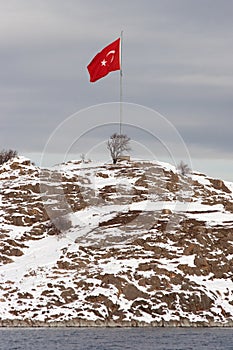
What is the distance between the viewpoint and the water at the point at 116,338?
69500 millimetres

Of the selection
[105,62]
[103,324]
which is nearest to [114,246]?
[103,324]

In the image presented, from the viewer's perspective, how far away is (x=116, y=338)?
76.1 m

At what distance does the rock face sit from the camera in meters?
90.5

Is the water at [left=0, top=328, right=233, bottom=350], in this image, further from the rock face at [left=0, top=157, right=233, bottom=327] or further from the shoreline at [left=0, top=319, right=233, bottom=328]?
the rock face at [left=0, top=157, right=233, bottom=327]

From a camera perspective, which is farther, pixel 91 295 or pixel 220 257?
pixel 220 257

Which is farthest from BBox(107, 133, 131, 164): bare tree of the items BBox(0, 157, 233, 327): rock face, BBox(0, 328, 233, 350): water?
BBox(0, 328, 233, 350): water

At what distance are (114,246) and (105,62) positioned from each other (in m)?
25.0

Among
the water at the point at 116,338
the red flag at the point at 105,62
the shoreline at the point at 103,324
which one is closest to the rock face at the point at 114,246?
the shoreline at the point at 103,324

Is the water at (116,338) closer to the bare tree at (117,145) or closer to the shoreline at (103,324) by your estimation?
the shoreline at (103,324)

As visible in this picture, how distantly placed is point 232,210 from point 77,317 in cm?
4147

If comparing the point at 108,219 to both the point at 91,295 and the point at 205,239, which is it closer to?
the point at 205,239

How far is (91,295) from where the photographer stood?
92.7m

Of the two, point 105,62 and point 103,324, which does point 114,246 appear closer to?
point 103,324

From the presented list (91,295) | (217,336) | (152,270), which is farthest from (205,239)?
(217,336)
